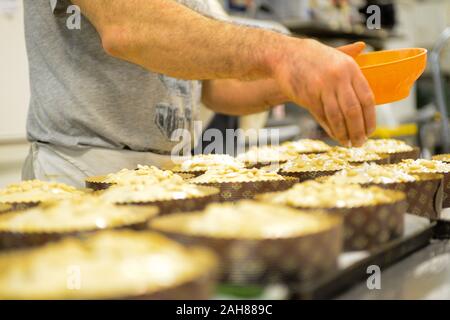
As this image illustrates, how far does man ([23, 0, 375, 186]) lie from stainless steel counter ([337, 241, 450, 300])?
0.36m

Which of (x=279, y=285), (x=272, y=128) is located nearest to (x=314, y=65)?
Answer: (x=279, y=285)

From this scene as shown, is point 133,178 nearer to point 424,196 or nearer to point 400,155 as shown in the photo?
point 424,196

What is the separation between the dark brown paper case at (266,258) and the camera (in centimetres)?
83

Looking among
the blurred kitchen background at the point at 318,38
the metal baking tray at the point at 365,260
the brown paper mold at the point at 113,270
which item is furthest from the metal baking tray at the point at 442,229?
the blurred kitchen background at the point at 318,38

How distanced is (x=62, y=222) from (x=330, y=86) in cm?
65

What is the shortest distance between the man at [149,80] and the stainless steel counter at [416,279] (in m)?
0.36

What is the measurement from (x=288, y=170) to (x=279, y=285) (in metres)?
0.87

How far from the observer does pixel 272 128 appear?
14.4ft

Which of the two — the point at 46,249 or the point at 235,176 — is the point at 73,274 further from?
the point at 235,176

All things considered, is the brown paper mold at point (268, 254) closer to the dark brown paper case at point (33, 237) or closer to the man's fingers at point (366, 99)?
the dark brown paper case at point (33, 237)

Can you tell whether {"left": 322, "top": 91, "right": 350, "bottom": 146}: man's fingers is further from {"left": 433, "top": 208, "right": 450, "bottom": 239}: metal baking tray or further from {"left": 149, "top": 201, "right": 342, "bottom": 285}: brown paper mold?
{"left": 149, "top": 201, "right": 342, "bottom": 285}: brown paper mold

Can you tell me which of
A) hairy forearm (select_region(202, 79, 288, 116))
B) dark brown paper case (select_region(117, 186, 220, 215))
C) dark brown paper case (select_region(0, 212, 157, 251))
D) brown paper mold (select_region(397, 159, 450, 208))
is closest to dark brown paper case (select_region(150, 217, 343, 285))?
dark brown paper case (select_region(0, 212, 157, 251))

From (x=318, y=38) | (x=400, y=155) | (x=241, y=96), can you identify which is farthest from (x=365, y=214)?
(x=318, y=38)

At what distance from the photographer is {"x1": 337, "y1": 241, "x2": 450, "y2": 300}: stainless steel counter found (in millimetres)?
919
